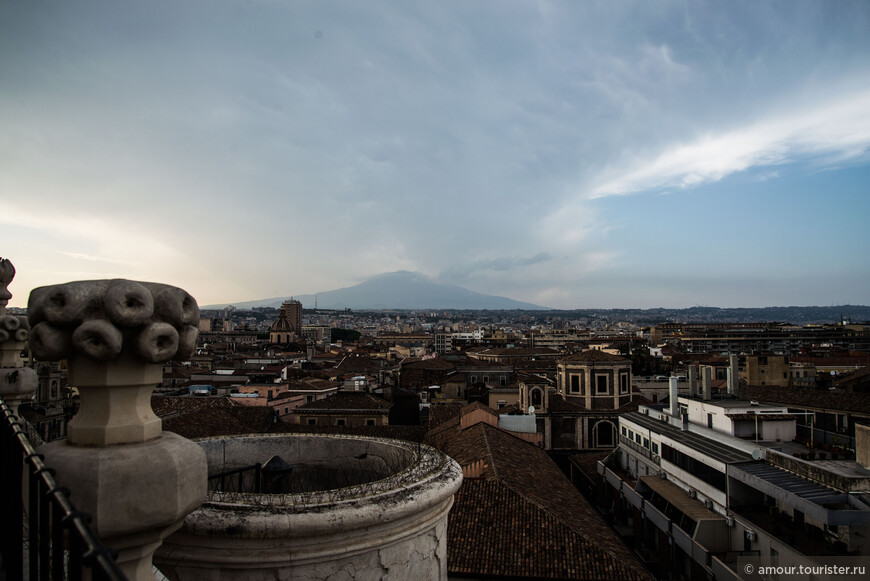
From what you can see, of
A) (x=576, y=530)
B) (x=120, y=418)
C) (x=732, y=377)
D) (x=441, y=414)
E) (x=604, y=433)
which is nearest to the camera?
(x=120, y=418)

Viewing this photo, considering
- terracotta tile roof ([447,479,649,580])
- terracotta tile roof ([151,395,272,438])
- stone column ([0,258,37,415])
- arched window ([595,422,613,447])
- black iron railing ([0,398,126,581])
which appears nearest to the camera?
black iron railing ([0,398,126,581])

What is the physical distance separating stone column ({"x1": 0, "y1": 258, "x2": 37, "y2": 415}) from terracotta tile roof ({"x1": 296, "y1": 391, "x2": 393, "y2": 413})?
24912 millimetres

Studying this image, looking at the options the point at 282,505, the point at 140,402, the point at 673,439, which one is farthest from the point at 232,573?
the point at 673,439

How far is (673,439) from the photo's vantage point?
2206 centimetres

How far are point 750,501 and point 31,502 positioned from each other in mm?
19986

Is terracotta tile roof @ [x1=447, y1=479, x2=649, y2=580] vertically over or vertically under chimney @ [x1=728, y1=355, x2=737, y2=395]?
under

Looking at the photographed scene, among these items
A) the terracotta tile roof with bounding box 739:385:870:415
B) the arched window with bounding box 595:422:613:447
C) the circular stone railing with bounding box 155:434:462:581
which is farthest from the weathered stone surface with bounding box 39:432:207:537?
the arched window with bounding box 595:422:613:447

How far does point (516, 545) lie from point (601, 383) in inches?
1025

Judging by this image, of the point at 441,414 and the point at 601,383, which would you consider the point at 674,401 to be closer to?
the point at 601,383

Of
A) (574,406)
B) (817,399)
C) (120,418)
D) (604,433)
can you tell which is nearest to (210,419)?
(574,406)

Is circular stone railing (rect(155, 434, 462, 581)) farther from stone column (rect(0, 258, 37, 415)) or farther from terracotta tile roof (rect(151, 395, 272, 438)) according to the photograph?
terracotta tile roof (rect(151, 395, 272, 438))

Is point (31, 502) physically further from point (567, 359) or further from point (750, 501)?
point (567, 359)

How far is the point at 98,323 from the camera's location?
221 centimetres

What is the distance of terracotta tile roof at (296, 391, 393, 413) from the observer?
30156mm
